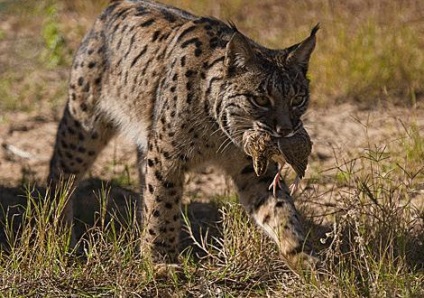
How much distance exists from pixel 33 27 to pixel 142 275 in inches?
219

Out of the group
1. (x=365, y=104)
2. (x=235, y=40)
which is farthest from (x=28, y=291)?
(x=365, y=104)

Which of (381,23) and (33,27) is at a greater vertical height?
(381,23)

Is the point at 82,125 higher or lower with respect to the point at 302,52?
lower

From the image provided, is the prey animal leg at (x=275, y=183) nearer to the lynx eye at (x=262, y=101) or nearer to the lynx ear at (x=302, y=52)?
the lynx eye at (x=262, y=101)

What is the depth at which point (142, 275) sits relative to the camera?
515 cm

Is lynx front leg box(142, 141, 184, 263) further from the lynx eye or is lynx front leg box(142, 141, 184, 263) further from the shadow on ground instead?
the lynx eye

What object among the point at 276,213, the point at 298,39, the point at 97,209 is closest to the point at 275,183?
the point at 276,213

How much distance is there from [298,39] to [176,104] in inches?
151

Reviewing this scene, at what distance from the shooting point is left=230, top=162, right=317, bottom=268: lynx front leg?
207 inches

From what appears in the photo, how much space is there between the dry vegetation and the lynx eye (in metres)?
0.66

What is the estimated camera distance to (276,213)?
541 centimetres

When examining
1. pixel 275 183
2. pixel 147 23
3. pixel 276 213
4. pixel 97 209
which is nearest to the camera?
pixel 275 183

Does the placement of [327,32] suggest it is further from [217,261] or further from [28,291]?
[28,291]

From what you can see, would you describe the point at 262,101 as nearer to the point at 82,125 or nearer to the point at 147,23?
the point at 147,23
